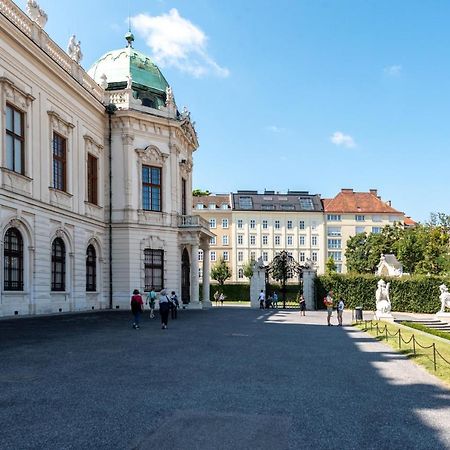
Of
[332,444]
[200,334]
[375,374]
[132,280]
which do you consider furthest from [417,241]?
[332,444]

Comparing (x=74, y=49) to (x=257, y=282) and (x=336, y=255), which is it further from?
(x=336, y=255)

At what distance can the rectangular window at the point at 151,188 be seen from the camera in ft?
122

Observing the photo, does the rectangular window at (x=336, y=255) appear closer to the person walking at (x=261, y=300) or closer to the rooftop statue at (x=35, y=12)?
the person walking at (x=261, y=300)

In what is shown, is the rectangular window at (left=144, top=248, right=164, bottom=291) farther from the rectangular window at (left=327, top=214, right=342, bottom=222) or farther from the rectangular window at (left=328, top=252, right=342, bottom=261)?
the rectangular window at (left=327, top=214, right=342, bottom=222)

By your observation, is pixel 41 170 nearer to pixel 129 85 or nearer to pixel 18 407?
pixel 129 85

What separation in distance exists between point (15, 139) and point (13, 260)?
17.7 ft

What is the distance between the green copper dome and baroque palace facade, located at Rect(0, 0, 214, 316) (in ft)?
0.33

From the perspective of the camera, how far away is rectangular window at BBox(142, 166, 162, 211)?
3722 cm

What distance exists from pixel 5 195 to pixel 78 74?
38.6 ft

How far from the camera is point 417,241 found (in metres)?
67.9

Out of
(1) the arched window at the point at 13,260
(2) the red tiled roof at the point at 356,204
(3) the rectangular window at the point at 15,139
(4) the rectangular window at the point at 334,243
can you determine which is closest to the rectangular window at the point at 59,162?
(3) the rectangular window at the point at 15,139

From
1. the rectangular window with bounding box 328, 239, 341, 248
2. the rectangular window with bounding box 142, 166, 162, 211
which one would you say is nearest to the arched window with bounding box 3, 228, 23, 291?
the rectangular window with bounding box 142, 166, 162, 211

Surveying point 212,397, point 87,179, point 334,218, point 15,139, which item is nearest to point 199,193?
point 334,218

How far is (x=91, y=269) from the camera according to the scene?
111 feet
